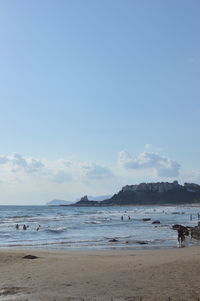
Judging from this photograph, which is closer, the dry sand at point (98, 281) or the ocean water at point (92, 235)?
the dry sand at point (98, 281)

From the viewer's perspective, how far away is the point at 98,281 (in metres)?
13.8

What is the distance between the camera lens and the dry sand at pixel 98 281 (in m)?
11.7

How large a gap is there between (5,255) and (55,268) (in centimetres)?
496

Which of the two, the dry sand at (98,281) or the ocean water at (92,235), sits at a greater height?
the dry sand at (98,281)

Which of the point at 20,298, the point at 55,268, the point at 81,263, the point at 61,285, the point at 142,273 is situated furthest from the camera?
the point at 81,263

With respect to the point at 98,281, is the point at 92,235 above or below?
below

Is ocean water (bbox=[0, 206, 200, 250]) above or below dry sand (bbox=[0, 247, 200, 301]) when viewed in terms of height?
below

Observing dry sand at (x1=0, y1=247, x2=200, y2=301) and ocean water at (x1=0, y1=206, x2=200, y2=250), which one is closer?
dry sand at (x1=0, y1=247, x2=200, y2=301)

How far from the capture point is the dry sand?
11695 mm

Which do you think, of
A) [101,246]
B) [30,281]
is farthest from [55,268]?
[101,246]

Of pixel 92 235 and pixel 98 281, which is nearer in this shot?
pixel 98 281

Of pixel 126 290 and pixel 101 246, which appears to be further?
pixel 101 246

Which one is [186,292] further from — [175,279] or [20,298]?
[20,298]

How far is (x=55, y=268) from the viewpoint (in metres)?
17.1
